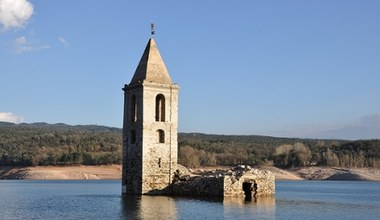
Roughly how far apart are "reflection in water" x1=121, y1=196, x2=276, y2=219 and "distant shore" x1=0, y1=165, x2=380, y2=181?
201ft

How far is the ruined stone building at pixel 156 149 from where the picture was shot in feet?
110

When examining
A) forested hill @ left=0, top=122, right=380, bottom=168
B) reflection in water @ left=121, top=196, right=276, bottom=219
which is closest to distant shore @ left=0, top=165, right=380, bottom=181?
forested hill @ left=0, top=122, right=380, bottom=168

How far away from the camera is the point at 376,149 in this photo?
10819 cm

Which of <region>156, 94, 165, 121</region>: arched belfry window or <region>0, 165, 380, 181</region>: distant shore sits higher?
<region>156, 94, 165, 121</region>: arched belfry window

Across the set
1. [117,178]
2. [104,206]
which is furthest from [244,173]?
[117,178]

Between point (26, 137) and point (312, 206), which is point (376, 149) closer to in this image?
point (26, 137)

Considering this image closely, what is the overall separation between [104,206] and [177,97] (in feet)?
29.7

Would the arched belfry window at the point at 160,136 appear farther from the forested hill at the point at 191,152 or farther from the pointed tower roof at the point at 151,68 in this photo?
the forested hill at the point at 191,152

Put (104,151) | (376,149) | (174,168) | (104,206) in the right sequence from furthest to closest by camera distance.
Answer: (376,149), (104,151), (174,168), (104,206)

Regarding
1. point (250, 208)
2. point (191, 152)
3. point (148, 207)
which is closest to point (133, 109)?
point (148, 207)

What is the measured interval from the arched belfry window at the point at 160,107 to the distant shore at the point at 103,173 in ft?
186

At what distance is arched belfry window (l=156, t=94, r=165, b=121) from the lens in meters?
35.9

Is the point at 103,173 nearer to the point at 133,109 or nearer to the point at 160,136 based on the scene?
the point at 133,109

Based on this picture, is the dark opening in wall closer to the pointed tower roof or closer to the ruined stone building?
the ruined stone building
